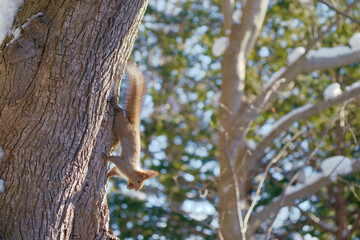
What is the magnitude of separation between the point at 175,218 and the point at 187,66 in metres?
1.90

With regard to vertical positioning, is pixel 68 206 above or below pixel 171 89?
below

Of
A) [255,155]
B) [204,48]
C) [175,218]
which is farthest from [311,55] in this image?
[175,218]

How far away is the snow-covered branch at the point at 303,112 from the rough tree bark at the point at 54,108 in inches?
135

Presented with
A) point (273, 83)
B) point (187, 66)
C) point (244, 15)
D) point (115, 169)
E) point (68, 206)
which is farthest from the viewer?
point (187, 66)

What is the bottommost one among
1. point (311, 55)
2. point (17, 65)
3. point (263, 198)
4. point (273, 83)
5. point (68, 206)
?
point (68, 206)

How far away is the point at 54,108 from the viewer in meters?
A: 2.00

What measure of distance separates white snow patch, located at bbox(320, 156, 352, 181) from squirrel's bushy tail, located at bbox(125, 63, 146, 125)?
99.7 inches

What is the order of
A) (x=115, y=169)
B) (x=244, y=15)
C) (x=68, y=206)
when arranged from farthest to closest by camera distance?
(x=244, y=15), (x=115, y=169), (x=68, y=206)

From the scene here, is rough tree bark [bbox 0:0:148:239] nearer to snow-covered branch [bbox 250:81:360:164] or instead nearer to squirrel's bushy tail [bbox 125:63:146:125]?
squirrel's bushy tail [bbox 125:63:146:125]

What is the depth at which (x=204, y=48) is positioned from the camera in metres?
6.70

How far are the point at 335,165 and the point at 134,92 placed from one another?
2.63m

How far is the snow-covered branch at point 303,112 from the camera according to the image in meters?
5.16

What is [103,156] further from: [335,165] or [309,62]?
[309,62]

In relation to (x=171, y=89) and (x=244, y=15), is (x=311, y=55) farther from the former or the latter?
(x=171, y=89)
